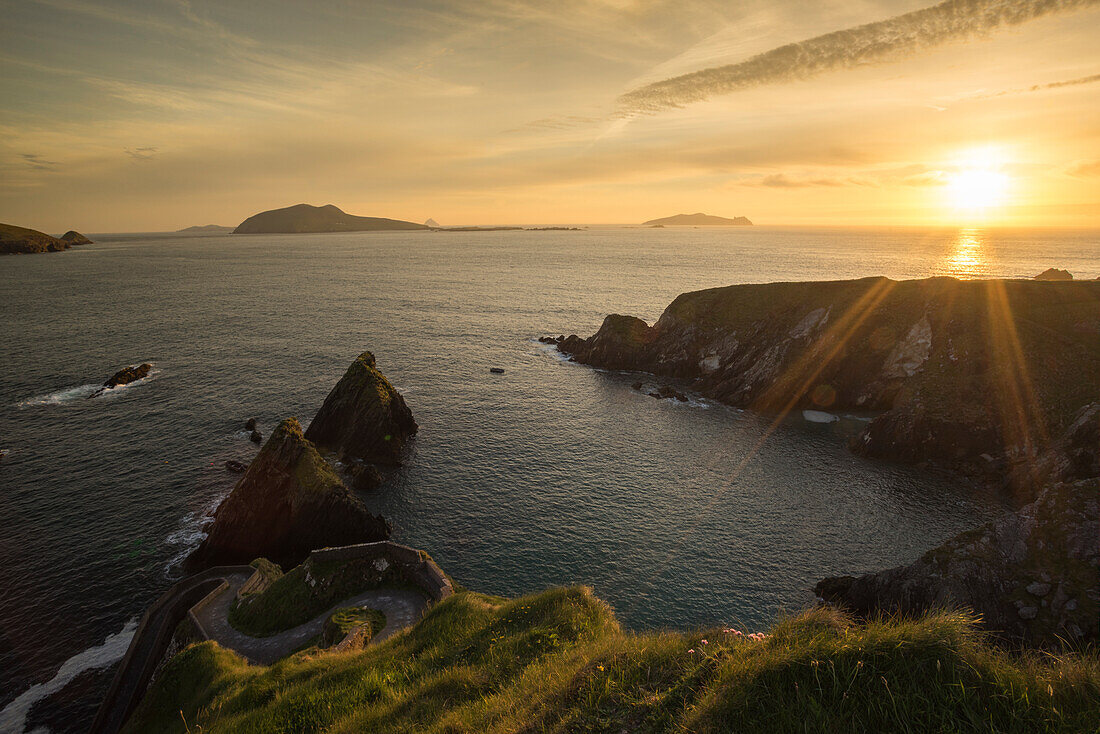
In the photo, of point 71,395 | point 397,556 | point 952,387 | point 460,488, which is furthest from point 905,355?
point 71,395

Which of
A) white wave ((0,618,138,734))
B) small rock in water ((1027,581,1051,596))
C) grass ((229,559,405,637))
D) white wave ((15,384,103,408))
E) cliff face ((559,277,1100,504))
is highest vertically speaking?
cliff face ((559,277,1100,504))

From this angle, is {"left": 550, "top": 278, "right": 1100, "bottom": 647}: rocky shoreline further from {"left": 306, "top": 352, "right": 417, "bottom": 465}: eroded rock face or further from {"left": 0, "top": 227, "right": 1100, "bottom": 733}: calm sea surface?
{"left": 306, "top": 352, "right": 417, "bottom": 465}: eroded rock face

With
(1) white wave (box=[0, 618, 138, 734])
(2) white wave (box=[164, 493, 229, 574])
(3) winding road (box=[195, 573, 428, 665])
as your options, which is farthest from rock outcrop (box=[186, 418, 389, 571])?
(1) white wave (box=[0, 618, 138, 734])

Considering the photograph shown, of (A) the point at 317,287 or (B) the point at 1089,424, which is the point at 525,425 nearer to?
(B) the point at 1089,424

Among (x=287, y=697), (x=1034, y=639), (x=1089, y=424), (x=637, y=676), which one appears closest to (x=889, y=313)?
(x=1089, y=424)

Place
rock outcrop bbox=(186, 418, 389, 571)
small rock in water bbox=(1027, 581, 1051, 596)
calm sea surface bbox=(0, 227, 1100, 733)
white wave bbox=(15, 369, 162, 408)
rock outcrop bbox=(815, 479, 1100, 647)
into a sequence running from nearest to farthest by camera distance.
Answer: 1. rock outcrop bbox=(815, 479, 1100, 647)
2. small rock in water bbox=(1027, 581, 1051, 596)
3. calm sea surface bbox=(0, 227, 1100, 733)
4. rock outcrop bbox=(186, 418, 389, 571)
5. white wave bbox=(15, 369, 162, 408)

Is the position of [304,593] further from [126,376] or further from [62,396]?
[126,376]
